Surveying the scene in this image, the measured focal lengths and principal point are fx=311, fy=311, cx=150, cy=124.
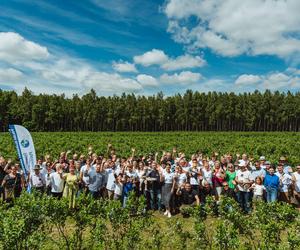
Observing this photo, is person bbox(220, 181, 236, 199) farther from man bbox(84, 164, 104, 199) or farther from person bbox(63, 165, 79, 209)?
person bbox(63, 165, 79, 209)

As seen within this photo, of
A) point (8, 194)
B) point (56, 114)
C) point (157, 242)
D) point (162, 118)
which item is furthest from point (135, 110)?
point (157, 242)

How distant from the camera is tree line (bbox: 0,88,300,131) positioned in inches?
3199

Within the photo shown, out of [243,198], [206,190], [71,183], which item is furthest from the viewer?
[206,190]

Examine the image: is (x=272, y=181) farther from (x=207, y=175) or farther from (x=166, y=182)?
(x=166, y=182)

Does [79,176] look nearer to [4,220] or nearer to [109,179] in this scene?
[109,179]

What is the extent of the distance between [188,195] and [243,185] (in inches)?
83.8

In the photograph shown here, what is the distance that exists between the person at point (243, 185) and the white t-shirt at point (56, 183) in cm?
669

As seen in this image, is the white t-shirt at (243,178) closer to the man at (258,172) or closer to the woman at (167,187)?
the man at (258,172)

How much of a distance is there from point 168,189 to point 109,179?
2344 mm

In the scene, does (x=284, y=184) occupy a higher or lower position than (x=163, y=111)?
lower

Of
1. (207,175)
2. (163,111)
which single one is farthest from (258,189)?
(163,111)

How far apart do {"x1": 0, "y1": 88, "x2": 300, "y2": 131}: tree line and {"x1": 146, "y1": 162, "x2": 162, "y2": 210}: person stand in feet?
233

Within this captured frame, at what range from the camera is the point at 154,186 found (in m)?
12.2

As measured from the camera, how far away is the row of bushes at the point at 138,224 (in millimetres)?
6160
